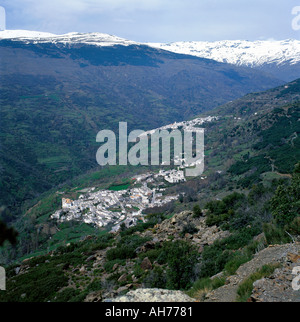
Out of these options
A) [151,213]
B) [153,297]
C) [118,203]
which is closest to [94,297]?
[153,297]

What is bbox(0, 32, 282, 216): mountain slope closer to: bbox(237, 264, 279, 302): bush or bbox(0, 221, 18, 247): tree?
bbox(237, 264, 279, 302): bush

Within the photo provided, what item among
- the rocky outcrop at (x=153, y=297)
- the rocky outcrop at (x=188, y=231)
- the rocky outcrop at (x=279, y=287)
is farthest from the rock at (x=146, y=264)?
the rocky outcrop at (x=279, y=287)

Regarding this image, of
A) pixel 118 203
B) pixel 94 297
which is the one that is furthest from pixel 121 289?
pixel 118 203

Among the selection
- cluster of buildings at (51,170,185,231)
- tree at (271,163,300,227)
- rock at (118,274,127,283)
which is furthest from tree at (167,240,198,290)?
cluster of buildings at (51,170,185,231)

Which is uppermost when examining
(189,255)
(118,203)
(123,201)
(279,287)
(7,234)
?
(7,234)

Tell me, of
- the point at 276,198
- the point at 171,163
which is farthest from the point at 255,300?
the point at 171,163

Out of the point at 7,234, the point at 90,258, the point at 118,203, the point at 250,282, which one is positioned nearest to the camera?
the point at 7,234

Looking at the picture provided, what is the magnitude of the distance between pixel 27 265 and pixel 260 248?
554 inches

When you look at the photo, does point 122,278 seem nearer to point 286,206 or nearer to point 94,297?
point 94,297

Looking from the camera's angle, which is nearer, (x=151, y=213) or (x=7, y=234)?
(x=7, y=234)

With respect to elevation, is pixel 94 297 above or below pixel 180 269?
below

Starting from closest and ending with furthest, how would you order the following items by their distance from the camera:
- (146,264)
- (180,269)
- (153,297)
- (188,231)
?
1. (153,297)
2. (180,269)
3. (146,264)
4. (188,231)
